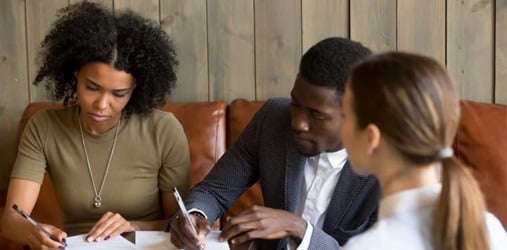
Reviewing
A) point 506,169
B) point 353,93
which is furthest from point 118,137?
point 506,169

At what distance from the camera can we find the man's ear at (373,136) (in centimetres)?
94

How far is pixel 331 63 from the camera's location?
1.36m

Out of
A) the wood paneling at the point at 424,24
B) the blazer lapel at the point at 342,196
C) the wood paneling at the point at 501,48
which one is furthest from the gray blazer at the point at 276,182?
the wood paneling at the point at 501,48

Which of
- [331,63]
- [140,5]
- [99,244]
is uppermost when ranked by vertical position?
[140,5]

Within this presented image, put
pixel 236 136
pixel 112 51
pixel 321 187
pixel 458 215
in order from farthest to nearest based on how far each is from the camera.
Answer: pixel 236 136, pixel 112 51, pixel 321 187, pixel 458 215

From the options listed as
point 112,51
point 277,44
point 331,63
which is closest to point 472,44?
point 277,44

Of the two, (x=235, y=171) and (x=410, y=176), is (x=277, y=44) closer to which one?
(x=235, y=171)

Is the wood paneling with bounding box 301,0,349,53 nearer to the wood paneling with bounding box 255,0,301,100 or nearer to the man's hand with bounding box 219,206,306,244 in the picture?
the wood paneling with bounding box 255,0,301,100

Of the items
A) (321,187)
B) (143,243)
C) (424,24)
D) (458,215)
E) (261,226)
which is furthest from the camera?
(424,24)

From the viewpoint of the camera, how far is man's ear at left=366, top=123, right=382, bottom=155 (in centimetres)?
94

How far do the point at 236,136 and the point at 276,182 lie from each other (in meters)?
0.59

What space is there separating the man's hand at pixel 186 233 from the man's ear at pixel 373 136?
475 mm

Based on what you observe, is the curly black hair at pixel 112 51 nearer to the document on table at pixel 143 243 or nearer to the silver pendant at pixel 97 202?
the silver pendant at pixel 97 202

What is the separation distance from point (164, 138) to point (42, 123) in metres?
0.30
